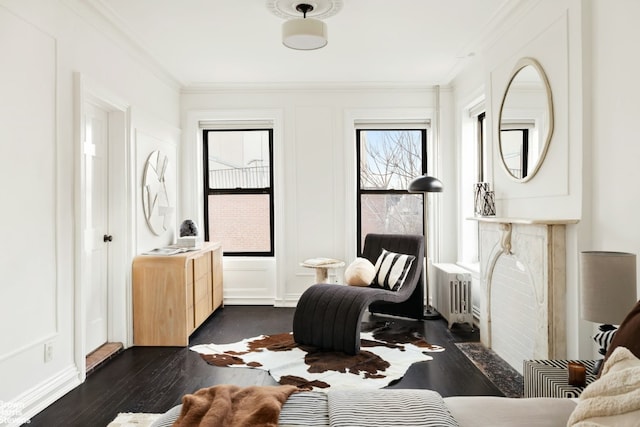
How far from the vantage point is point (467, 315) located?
429cm

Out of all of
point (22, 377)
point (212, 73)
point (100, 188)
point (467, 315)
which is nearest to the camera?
point (22, 377)

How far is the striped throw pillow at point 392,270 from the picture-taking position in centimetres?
422

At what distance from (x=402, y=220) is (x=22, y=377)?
4.07 m

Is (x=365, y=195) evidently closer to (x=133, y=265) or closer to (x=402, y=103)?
(x=402, y=103)

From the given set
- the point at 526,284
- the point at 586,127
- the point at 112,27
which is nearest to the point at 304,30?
the point at 112,27

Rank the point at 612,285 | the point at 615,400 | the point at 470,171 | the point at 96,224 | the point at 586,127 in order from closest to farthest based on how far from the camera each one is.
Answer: the point at 615,400, the point at 612,285, the point at 586,127, the point at 96,224, the point at 470,171

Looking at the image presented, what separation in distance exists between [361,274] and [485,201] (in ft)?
4.44

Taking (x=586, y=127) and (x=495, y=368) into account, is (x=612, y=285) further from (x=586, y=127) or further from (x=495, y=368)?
(x=495, y=368)

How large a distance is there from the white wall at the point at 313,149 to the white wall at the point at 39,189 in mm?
2154

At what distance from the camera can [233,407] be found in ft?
4.93

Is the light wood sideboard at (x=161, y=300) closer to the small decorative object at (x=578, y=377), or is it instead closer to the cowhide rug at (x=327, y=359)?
the cowhide rug at (x=327, y=359)

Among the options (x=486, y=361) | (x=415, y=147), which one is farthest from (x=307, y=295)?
(x=415, y=147)

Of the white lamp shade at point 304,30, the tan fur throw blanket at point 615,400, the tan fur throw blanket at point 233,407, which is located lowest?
the tan fur throw blanket at point 233,407

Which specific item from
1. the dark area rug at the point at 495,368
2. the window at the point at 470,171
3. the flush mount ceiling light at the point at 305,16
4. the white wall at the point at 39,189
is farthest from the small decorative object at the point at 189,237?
the window at the point at 470,171
